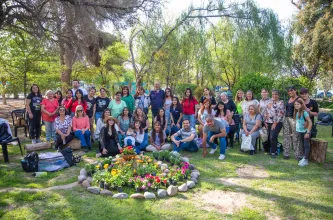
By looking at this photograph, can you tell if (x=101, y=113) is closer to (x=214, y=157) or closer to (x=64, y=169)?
(x=64, y=169)

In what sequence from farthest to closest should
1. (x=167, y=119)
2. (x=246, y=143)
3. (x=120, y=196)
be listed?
1. (x=167, y=119)
2. (x=246, y=143)
3. (x=120, y=196)

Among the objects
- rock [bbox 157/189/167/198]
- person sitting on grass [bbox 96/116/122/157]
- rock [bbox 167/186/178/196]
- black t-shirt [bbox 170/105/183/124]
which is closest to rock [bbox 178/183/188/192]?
rock [bbox 167/186/178/196]

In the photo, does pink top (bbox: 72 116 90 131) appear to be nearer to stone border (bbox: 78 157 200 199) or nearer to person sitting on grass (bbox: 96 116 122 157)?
person sitting on grass (bbox: 96 116 122 157)

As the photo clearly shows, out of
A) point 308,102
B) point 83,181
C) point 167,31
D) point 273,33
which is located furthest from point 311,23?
point 83,181

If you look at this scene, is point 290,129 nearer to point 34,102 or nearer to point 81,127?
point 81,127

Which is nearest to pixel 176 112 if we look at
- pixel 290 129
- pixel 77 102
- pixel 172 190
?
pixel 77 102

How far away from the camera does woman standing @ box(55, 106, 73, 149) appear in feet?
22.2

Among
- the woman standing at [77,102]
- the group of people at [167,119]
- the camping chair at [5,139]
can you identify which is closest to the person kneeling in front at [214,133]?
the group of people at [167,119]

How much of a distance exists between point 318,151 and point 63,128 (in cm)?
592

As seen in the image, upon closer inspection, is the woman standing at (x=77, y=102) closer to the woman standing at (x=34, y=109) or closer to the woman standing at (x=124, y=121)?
the woman standing at (x=34, y=109)

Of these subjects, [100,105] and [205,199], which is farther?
[100,105]

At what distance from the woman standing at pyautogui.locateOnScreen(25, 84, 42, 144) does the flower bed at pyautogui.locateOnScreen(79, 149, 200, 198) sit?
3000 mm

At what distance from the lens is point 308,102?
6188 millimetres

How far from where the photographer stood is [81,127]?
7008 millimetres
